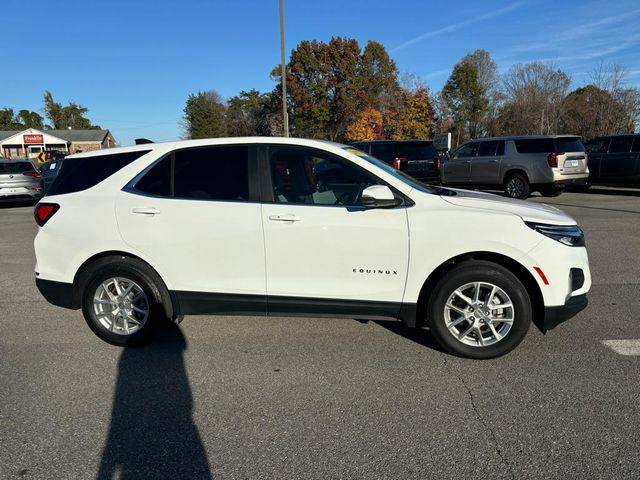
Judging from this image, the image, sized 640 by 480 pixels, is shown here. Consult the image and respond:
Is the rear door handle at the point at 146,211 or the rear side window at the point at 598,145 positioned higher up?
the rear side window at the point at 598,145

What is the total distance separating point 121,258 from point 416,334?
2718mm

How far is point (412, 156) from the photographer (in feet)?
46.6

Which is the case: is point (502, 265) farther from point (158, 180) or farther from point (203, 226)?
point (158, 180)

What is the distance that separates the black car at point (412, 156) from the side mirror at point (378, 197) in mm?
10713

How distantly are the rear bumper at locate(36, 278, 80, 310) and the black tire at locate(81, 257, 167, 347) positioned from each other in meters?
0.12

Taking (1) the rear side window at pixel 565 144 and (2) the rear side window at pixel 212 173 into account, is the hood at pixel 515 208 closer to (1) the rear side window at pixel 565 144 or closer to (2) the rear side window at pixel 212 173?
(2) the rear side window at pixel 212 173

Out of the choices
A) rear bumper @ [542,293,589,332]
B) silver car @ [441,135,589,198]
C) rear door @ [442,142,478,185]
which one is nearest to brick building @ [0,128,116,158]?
rear door @ [442,142,478,185]

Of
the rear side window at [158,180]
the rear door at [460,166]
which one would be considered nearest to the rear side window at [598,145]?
the rear door at [460,166]

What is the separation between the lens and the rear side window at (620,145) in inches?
552

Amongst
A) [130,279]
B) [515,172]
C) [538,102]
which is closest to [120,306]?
[130,279]

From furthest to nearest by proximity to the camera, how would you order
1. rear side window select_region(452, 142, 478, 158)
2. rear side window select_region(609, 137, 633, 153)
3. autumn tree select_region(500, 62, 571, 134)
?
autumn tree select_region(500, 62, 571, 134)
rear side window select_region(452, 142, 478, 158)
rear side window select_region(609, 137, 633, 153)

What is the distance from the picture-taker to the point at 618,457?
252 cm

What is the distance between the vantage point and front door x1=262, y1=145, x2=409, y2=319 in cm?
364

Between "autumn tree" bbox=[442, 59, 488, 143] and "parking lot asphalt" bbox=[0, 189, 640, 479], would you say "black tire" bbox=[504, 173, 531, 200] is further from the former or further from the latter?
"autumn tree" bbox=[442, 59, 488, 143]
